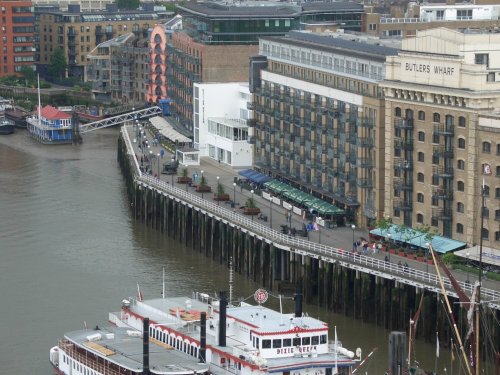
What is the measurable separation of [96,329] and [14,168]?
84.7 metres

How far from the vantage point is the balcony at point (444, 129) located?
119m

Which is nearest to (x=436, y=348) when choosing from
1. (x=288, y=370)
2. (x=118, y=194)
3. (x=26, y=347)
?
(x=288, y=370)

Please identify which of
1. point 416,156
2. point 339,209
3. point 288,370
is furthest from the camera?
point 339,209

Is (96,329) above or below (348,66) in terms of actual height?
below

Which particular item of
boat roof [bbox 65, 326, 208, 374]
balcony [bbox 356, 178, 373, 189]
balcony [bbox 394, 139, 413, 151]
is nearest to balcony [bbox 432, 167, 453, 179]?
balcony [bbox 394, 139, 413, 151]

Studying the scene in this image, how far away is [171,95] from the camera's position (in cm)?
19925

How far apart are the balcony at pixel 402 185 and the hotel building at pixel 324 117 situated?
2.99m

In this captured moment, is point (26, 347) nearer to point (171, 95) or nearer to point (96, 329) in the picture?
point (96, 329)

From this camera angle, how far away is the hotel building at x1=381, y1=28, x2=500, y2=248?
116 meters

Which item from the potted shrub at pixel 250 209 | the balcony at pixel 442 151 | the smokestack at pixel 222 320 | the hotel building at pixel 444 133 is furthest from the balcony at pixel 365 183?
the smokestack at pixel 222 320

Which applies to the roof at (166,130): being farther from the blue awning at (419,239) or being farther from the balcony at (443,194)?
the balcony at (443,194)

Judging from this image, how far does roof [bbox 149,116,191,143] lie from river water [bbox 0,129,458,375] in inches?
272

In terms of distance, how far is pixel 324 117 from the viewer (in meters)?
138

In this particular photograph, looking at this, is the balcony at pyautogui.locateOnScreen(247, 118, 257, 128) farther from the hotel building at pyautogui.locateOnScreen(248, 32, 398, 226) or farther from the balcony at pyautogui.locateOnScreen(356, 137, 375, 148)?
the balcony at pyautogui.locateOnScreen(356, 137, 375, 148)
